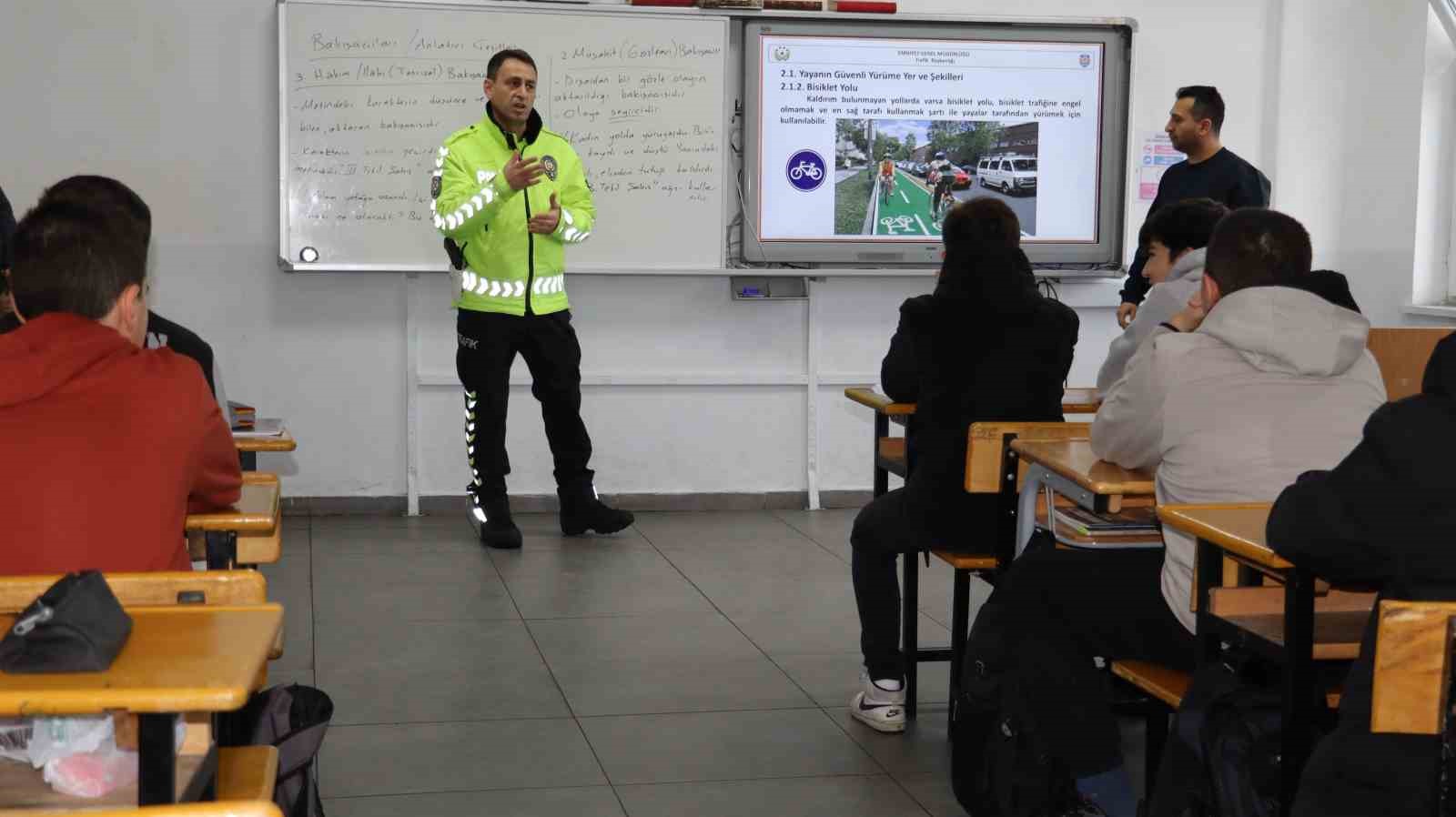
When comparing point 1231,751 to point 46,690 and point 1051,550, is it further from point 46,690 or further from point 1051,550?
point 46,690

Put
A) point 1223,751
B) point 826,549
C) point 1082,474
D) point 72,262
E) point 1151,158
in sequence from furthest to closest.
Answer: point 1151,158 < point 826,549 < point 1082,474 < point 1223,751 < point 72,262

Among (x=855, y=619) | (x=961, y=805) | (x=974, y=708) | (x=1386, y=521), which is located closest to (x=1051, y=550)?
(x=974, y=708)

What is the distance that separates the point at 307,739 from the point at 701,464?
4371 mm

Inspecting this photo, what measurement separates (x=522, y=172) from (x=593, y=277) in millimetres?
1171

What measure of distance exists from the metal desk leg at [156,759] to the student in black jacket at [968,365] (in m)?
2.22

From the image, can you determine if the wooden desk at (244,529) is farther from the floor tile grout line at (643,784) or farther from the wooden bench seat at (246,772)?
the floor tile grout line at (643,784)

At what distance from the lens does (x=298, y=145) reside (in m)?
5.89

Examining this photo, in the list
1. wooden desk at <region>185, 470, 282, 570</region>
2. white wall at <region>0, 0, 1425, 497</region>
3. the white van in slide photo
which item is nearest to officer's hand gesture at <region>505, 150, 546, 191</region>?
white wall at <region>0, 0, 1425, 497</region>

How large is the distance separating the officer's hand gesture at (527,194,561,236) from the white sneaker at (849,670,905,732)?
244 cm

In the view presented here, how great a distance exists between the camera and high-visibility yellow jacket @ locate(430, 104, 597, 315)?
17.9 feet

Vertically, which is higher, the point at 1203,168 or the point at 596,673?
the point at 1203,168

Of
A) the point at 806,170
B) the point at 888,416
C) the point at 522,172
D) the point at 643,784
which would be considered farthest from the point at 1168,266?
the point at 806,170

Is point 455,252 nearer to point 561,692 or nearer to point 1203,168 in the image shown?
point 561,692

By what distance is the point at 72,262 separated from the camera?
2.07m
